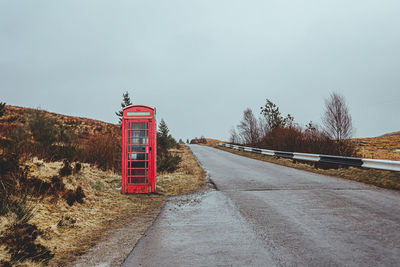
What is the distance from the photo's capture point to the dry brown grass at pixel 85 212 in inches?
158

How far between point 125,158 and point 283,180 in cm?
593

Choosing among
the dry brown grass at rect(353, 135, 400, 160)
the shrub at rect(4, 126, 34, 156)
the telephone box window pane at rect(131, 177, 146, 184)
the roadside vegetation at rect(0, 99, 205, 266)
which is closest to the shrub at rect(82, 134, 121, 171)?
the roadside vegetation at rect(0, 99, 205, 266)

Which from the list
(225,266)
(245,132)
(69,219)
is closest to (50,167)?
(69,219)

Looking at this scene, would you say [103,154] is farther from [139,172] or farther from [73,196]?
[73,196]

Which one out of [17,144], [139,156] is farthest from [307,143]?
[17,144]

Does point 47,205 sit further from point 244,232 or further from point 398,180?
point 398,180

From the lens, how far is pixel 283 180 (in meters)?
9.76

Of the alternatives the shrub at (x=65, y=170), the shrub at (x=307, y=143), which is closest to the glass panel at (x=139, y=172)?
the shrub at (x=65, y=170)

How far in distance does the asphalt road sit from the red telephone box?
4.60 ft

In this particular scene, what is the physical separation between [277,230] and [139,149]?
5241 millimetres

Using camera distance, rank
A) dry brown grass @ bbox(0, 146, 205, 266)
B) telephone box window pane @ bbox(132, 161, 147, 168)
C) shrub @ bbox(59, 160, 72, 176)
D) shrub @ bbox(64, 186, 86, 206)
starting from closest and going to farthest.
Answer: dry brown grass @ bbox(0, 146, 205, 266)
shrub @ bbox(64, 186, 86, 206)
shrub @ bbox(59, 160, 72, 176)
telephone box window pane @ bbox(132, 161, 147, 168)

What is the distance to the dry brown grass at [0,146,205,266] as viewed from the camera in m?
4.02

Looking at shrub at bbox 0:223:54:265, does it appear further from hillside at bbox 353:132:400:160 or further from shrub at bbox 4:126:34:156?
hillside at bbox 353:132:400:160

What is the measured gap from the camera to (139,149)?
27.1ft
